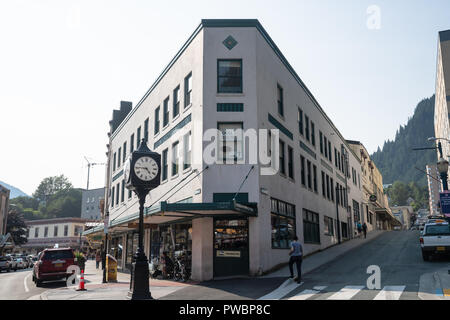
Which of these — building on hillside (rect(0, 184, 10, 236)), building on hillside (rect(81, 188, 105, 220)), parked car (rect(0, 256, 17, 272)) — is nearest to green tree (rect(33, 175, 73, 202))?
building on hillside (rect(81, 188, 105, 220))

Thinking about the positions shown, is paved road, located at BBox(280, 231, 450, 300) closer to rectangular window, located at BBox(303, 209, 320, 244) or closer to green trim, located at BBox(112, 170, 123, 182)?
rectangular window, located at BBox(303, 209, 320, 244)

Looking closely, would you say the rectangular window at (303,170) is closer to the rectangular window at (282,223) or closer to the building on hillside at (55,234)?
the rectangular window at (282,223)

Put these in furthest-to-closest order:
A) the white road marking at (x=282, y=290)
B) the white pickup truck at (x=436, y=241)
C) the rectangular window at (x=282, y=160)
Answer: the rectangular window at (x=282, y=160) < the white pickup truck at (x=436, y=241) < the white road marking at (x=282, y=290)

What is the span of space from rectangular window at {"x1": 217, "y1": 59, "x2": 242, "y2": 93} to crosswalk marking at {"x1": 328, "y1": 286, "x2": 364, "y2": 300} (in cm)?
1116

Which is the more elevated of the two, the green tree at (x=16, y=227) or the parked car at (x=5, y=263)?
the green tree at (x=16, y=227)

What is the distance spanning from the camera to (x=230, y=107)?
789 inches

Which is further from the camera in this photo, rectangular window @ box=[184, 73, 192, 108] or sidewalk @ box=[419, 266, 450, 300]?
rectangular window @ box=[184, 73, 192, 108]

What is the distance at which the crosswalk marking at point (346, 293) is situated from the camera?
11462mm

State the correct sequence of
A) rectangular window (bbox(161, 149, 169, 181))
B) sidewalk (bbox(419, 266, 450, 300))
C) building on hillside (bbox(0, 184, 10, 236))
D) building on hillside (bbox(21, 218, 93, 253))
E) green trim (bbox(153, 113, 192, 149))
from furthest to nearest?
1. building on hillside (bbox(21, 218, 93, 253))
2. building on hillside (bbox(0, 184, 10, 236))
3. rectangular window (bbox(161, 149, 169, 181))
4. green trim (bbox(153, 113, 192, 149))
5. sidewalk (bbox(419, 266, 450, 300))

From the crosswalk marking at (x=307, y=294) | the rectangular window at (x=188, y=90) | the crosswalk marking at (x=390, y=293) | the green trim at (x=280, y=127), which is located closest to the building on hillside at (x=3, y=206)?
the rectangular window at (x=188, y=90)

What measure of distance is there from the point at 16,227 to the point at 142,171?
245 ft

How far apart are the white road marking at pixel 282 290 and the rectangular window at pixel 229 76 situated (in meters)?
9.88

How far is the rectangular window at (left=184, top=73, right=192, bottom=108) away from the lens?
22022 mm
